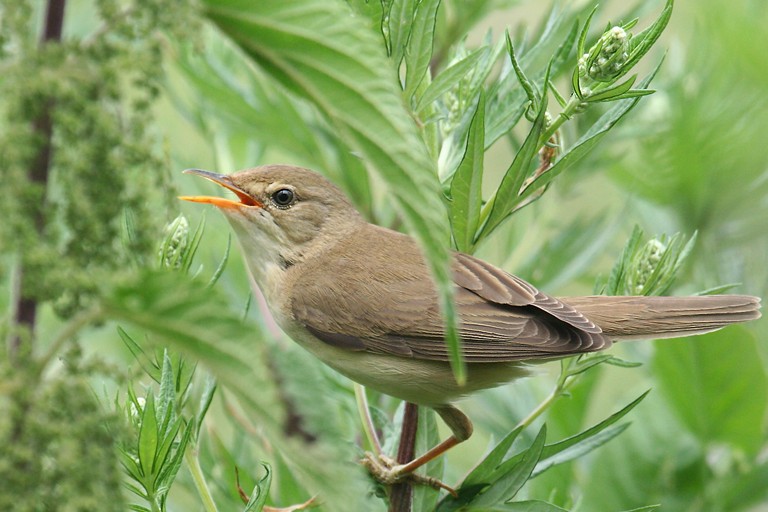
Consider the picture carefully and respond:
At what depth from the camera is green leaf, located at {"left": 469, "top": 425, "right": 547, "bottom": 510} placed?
187cm

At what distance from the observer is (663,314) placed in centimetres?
281

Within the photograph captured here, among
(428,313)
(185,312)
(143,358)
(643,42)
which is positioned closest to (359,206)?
(428,313)

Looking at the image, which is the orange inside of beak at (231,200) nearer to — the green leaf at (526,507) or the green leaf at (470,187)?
the green leaf at (470,187)

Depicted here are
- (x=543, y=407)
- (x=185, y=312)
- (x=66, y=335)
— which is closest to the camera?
(x=185, y=312)

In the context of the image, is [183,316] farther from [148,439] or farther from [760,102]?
[760,102]

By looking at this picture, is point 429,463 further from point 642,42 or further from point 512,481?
point 642,42

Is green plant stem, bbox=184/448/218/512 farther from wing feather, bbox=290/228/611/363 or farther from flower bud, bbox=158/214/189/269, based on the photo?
wing feather, bbox=290/228/611/363

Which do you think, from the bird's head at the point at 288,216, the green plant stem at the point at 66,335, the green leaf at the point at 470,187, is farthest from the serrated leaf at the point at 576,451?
the bird's head at the point at 288,216

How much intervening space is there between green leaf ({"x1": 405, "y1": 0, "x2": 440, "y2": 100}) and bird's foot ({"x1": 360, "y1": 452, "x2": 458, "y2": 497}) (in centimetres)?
79

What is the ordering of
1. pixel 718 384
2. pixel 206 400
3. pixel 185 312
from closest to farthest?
pixel 185 312, pixel 206 400, pixel 718 384

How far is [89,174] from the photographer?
117cm

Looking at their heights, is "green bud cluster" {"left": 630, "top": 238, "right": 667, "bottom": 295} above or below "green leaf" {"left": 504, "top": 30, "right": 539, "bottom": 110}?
below

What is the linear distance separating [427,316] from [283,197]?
832 millimetres

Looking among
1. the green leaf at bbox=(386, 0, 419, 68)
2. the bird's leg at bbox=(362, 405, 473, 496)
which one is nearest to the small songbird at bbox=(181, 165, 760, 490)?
the bird's leg at bbox=(362, 405, 473, 496)
